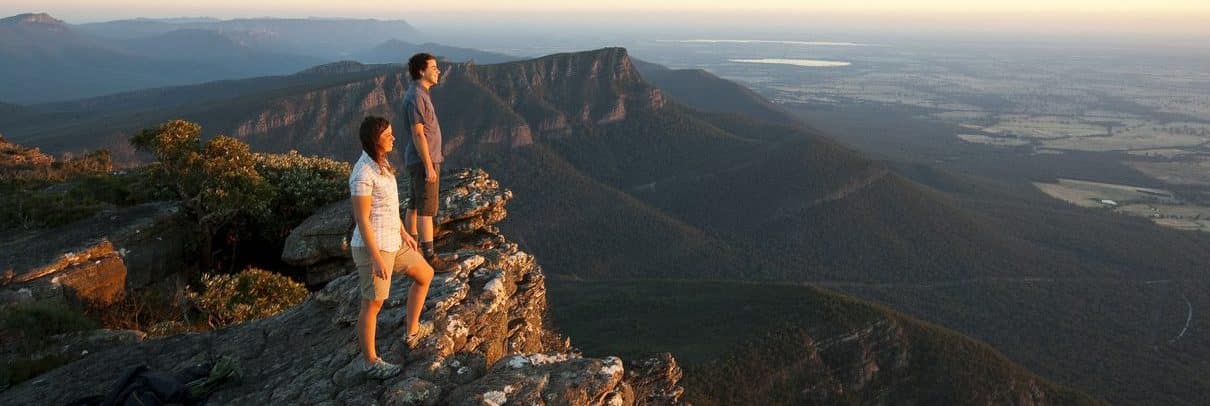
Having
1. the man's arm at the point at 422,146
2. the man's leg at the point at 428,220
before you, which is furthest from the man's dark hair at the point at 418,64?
the man's leg at the point at 428,220

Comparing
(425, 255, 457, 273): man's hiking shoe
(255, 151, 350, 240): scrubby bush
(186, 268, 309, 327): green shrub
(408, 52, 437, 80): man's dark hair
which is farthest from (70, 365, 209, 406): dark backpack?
(255, 151, 350, 240): scrubby bush

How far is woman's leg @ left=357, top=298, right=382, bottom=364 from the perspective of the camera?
898 centimetres

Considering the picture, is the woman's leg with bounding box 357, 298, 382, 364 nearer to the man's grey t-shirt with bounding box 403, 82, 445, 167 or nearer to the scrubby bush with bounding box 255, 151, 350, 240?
the man's grey t-shirt with bounding box 403, 82, 445, 167

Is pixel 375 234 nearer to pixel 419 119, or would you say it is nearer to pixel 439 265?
pixel 439 265

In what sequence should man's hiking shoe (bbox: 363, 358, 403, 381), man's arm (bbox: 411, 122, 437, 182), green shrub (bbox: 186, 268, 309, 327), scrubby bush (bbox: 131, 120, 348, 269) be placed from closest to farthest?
man's hiking shoe (bbox: 363, 358, 403, 381) → man's arm (bbox: 411, 122, 437, 182) → green shrub (bbox: 186, 268, 309, 327) → scrubby bush (bbox: 131, 120, 348, 269)

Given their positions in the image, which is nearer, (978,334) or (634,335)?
(634,335)

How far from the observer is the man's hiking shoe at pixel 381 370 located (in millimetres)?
8898

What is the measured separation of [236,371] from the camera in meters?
9.73

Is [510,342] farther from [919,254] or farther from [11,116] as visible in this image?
[11,116]

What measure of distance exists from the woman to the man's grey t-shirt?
2.13 m

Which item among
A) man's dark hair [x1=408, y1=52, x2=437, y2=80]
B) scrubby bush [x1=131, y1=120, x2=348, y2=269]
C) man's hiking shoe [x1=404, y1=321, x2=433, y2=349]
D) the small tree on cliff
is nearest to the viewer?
man's hiking shoe [x1=404, y1=321, x2=433, y2=349]

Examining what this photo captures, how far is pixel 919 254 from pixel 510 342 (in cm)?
9465

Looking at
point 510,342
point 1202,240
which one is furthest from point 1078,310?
point 510,342

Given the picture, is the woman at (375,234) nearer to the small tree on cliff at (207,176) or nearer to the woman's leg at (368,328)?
the woman's leg at (368,328)
